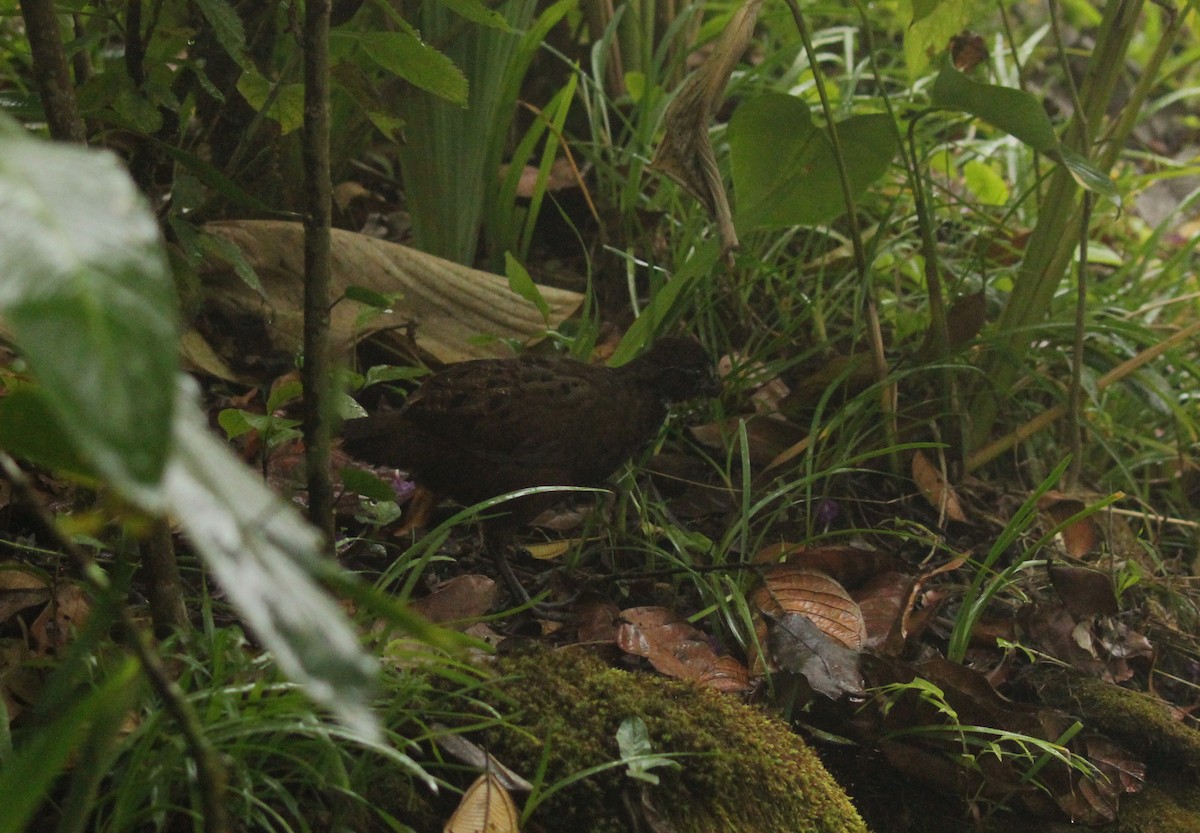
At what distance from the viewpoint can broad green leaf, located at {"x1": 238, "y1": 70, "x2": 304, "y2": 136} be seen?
2.15 m

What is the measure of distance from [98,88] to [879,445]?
2.09 m

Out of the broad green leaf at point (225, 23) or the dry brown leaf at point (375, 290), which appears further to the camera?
the dry brown leaf at point (375, 290)

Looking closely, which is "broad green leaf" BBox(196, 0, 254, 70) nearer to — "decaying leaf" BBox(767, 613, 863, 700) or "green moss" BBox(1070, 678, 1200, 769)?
"decaying leaf" BBox(767, 613, 863, 700)

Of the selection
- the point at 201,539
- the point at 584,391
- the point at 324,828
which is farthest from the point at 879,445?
the point at 201,539

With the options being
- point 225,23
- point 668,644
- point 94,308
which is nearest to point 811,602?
point 668,644

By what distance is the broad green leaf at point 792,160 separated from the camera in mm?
2797

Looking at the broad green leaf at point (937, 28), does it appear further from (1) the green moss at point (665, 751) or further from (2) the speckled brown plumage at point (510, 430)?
(1) the green moss at point (665, 751)

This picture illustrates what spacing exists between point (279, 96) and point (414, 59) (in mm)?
296

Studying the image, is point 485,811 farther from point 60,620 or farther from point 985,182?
point 985,182

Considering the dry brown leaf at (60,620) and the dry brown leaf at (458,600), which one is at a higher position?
the dry brown leaf at (60,620)

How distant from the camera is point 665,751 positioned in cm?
195

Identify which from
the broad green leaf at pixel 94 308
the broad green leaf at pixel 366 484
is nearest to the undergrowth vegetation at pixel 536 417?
the broad green leaf at pixel 94 308

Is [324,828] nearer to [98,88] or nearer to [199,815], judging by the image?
[199,815]

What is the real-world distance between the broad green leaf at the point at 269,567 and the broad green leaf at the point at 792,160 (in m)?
2.15
